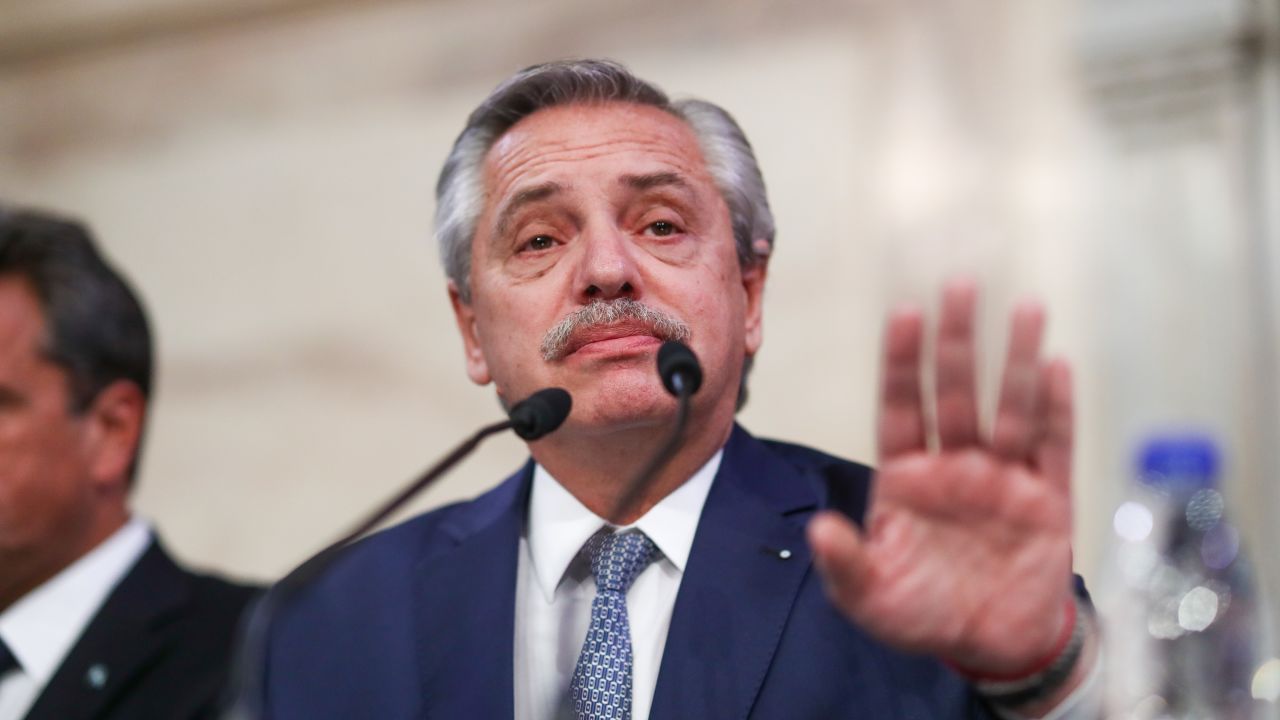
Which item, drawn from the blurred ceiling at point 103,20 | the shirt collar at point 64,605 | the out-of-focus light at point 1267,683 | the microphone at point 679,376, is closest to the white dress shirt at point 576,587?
the microphone at point 679,376

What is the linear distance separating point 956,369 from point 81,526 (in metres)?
1.83

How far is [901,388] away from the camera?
4.59 ft

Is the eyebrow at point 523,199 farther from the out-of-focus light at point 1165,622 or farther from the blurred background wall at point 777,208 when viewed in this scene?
the out-of-focus light at point 1165,622

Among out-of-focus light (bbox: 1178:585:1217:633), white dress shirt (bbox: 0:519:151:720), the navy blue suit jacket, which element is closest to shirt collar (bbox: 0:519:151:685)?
white dress shirt (bbox: 0:519:151:720)

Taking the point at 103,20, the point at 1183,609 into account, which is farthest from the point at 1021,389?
the point at 103,20

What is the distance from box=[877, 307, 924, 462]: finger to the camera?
1.35 metres

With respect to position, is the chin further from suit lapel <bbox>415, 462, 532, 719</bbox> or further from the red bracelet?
the red bracelet

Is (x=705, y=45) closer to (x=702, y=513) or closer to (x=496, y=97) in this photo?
(x=496, y=97)

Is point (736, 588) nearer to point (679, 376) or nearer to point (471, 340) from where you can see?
point (679, 376)

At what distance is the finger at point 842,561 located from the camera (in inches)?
53.0

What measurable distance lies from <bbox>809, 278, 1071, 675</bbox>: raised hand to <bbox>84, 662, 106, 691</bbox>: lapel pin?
146cm

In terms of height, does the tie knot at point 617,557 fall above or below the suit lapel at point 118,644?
above

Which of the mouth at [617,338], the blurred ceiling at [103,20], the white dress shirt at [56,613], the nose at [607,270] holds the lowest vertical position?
the white dress shirt at [56,613]

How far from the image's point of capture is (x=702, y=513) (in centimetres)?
187
